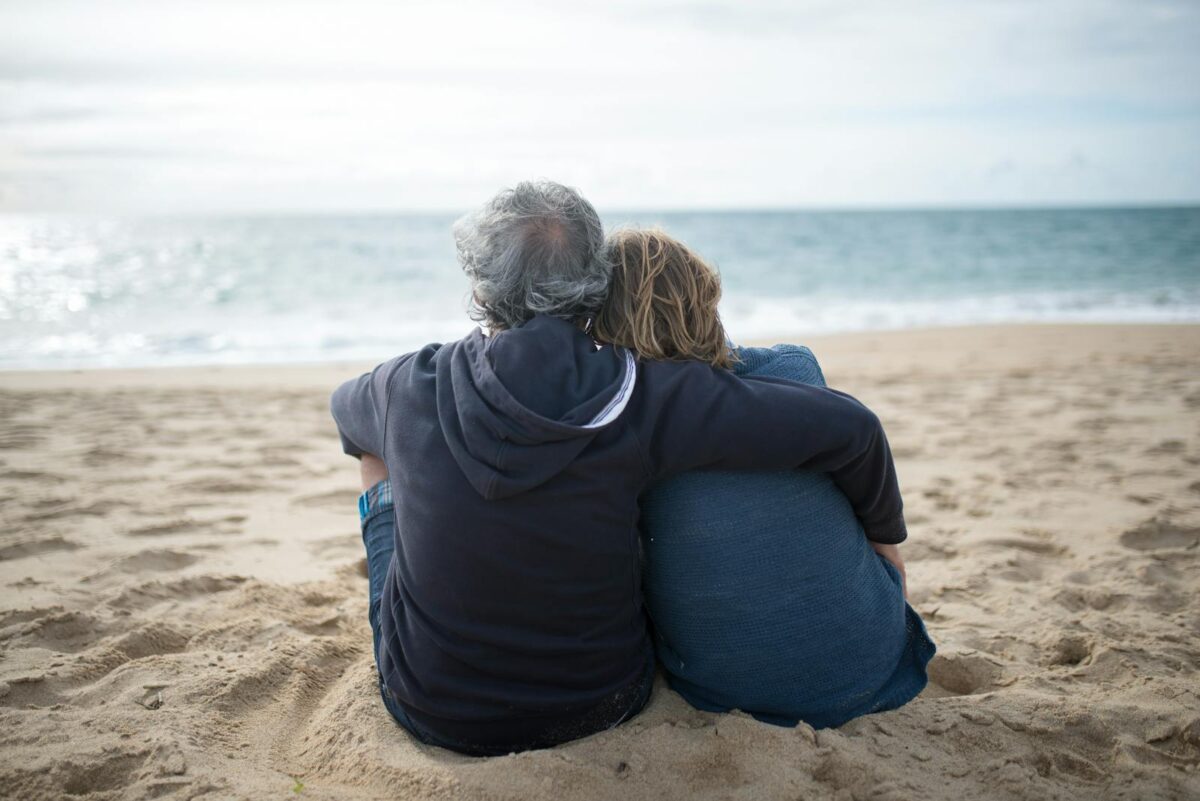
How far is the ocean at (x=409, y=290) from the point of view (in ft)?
38.4

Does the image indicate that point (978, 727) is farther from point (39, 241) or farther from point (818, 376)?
point (39, 241)

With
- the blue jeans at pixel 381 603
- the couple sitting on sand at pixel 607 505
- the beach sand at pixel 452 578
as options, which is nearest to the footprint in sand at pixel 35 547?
the beach sand at pixel 452 578

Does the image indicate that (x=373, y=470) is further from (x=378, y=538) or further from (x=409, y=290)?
(x=409, y=290)

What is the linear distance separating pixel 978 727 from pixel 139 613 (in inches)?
99.4

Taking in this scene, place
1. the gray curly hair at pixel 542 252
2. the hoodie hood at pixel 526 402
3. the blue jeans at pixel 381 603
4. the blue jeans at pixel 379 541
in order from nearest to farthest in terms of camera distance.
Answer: the hoodie hood at pixel 526 402
the gray curly hair at pixel 542 252
the blue jeans at pixel 381 603
the blue jeans at pixel 379 541

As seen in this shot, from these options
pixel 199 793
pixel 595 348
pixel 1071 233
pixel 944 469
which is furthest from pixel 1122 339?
pixel 1071 233

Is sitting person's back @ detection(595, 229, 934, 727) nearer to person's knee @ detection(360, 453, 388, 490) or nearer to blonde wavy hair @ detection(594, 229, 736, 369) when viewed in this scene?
blonde wavy hair @ detection(594, 229, 736, 369)

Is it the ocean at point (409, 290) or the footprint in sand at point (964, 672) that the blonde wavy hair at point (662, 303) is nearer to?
the ocean at point (409, 290)

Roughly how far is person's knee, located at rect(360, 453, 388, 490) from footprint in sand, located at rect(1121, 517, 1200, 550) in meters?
2.90

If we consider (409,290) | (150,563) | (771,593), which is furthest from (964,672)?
(409,290)

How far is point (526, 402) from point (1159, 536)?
304 cm

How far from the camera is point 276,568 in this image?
3.35m

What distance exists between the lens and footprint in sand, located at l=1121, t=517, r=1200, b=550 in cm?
340

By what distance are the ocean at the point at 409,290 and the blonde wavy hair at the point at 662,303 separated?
26 cm
